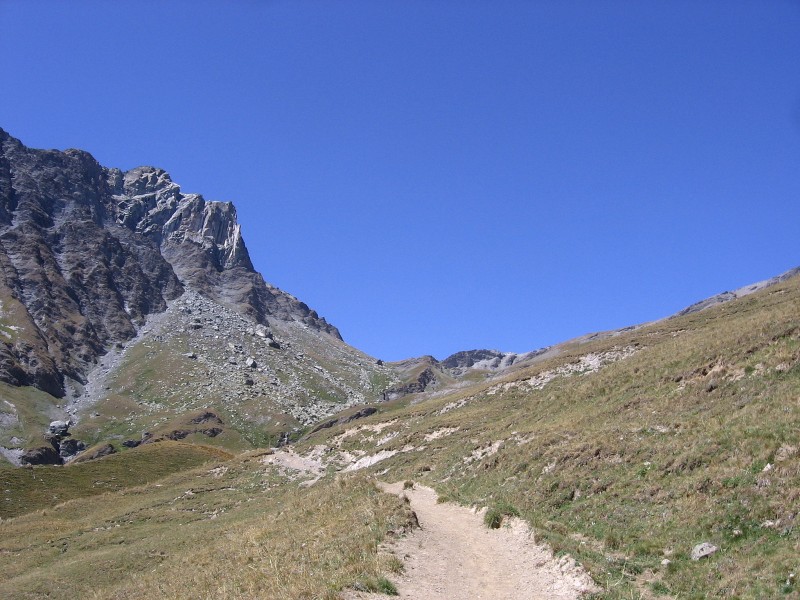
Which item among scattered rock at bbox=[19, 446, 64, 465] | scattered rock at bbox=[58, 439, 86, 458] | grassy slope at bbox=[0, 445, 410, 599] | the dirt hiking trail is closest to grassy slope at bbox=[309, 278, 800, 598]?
the dirt hiking trail

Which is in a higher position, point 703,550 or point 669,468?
point 669,468

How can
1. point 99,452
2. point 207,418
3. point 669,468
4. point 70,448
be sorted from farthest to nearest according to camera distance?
point 207,418 < point 70,448 < point 99,452 < point 669,468

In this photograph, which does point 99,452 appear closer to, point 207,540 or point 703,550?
point 207,540

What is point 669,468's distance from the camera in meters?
20.9

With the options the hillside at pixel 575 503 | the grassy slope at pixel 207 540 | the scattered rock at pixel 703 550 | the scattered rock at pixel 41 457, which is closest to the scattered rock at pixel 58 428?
the scattered rock at pixel 41 457

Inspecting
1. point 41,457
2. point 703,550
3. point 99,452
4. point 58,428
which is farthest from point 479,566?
point 58,428

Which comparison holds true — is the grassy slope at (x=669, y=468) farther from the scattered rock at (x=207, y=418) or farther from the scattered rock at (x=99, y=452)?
the scattered rock at (x=207, y=418)

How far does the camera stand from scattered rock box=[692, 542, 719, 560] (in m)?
15.4

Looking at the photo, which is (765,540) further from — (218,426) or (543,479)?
(218,426)

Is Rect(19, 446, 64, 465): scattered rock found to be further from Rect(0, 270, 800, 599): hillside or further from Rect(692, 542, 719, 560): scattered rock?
Rect(692, 542, 719, 560): scattered rock

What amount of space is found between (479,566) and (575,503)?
5.59 m

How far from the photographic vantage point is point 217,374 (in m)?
197

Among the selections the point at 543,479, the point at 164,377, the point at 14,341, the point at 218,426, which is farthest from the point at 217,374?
the point at 543,479

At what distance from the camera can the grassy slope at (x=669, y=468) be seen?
49.9ft
